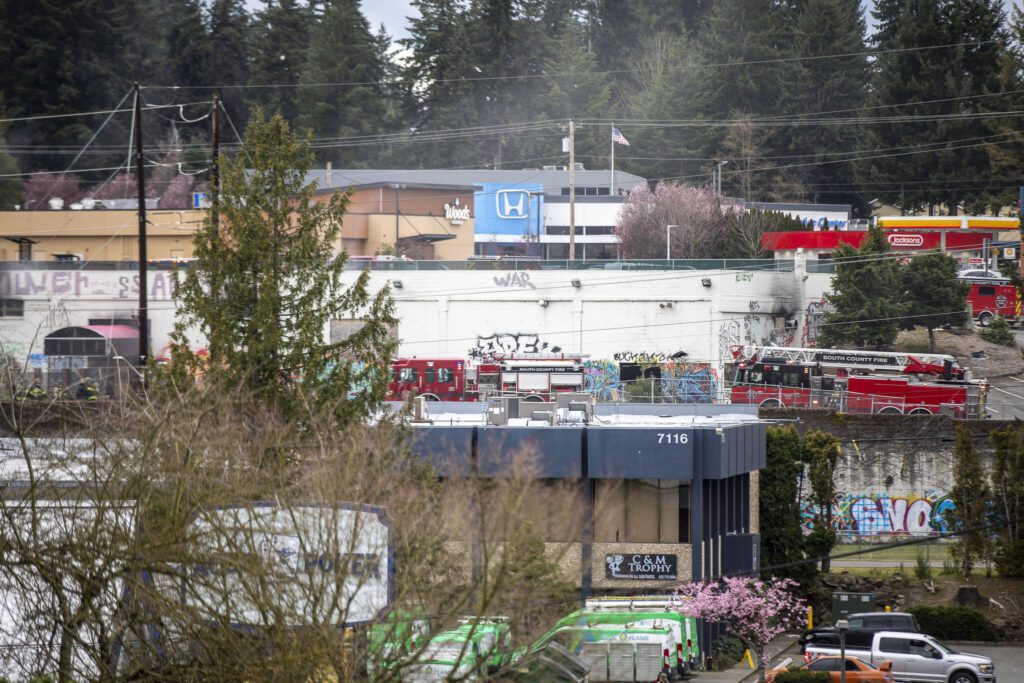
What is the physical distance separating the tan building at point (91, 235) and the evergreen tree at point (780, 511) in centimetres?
3658

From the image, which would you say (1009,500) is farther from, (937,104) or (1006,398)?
(937,104)

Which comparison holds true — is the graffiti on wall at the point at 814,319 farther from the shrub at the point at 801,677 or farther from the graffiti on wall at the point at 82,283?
the shrub at the point at 801,677

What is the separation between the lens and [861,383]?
1954 inches

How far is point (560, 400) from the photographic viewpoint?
3447cm

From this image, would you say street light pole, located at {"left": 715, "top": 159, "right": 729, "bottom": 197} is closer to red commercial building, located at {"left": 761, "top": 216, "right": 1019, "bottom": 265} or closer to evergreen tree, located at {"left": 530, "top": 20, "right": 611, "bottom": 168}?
red commercial building, located at {"left": 761, "top": 216, "right": 1019, "bottom": 265}

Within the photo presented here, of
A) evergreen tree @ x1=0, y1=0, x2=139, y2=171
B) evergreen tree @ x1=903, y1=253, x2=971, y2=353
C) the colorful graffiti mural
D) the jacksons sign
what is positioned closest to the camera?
the jacksons sign

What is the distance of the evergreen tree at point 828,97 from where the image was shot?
101 meters

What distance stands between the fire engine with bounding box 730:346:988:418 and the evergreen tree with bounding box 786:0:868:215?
51.9m

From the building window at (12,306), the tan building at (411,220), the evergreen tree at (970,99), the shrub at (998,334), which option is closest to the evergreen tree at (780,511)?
the shrub at (998,334)

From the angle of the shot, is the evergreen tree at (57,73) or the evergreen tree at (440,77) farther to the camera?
the evergreen tree at (440,77)

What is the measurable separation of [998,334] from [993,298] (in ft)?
14.6

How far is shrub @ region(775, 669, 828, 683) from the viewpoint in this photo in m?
24.9

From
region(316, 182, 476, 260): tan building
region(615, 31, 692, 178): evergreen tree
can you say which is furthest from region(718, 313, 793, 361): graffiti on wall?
region(615, 31, 692, 178): evergreen tree

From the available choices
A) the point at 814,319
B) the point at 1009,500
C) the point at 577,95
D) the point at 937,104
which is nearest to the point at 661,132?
the point at 577,95
